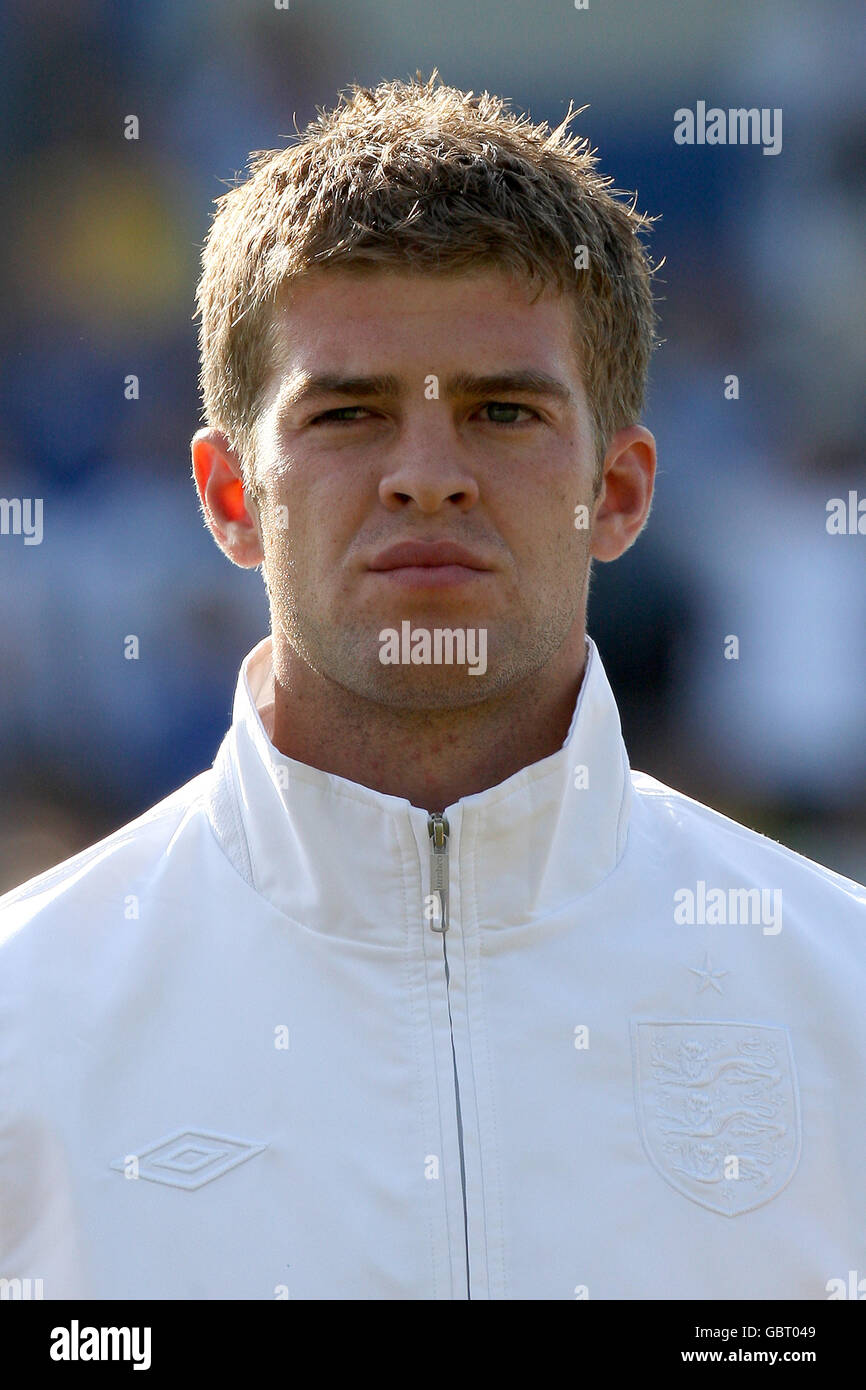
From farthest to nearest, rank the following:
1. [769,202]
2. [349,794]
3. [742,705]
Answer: [769,202] < [742,705] < [349,794]

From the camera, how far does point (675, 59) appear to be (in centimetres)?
379

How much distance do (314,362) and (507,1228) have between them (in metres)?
0.90

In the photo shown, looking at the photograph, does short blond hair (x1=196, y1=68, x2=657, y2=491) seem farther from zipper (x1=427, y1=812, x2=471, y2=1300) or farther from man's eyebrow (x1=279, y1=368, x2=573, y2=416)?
zipper (x1=427, y1=812, x2=471, y2=1300)

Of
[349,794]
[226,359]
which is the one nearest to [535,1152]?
[349,794]

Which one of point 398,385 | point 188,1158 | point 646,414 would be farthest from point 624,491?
point 646,414

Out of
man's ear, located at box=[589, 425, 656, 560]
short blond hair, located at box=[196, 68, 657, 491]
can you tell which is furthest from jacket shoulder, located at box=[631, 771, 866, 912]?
short blond hair, located at box=[196, 68, 657, 491]

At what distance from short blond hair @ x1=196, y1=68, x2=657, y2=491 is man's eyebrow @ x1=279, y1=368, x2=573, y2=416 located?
12 centimetres

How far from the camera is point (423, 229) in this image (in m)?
1.66

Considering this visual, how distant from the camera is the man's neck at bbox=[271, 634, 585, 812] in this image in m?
1.65

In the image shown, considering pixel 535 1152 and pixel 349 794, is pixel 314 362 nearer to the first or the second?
pixel 349 794

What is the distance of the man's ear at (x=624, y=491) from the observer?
5.95ft

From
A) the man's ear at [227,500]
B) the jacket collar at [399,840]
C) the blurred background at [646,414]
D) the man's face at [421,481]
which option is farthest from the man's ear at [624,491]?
the blurred background at [646,414]

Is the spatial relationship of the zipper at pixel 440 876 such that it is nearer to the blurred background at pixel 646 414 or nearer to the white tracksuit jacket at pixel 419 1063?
the white tracksuit jacket at pixel 419 1063

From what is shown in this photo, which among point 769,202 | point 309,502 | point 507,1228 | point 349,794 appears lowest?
point 507,1228
